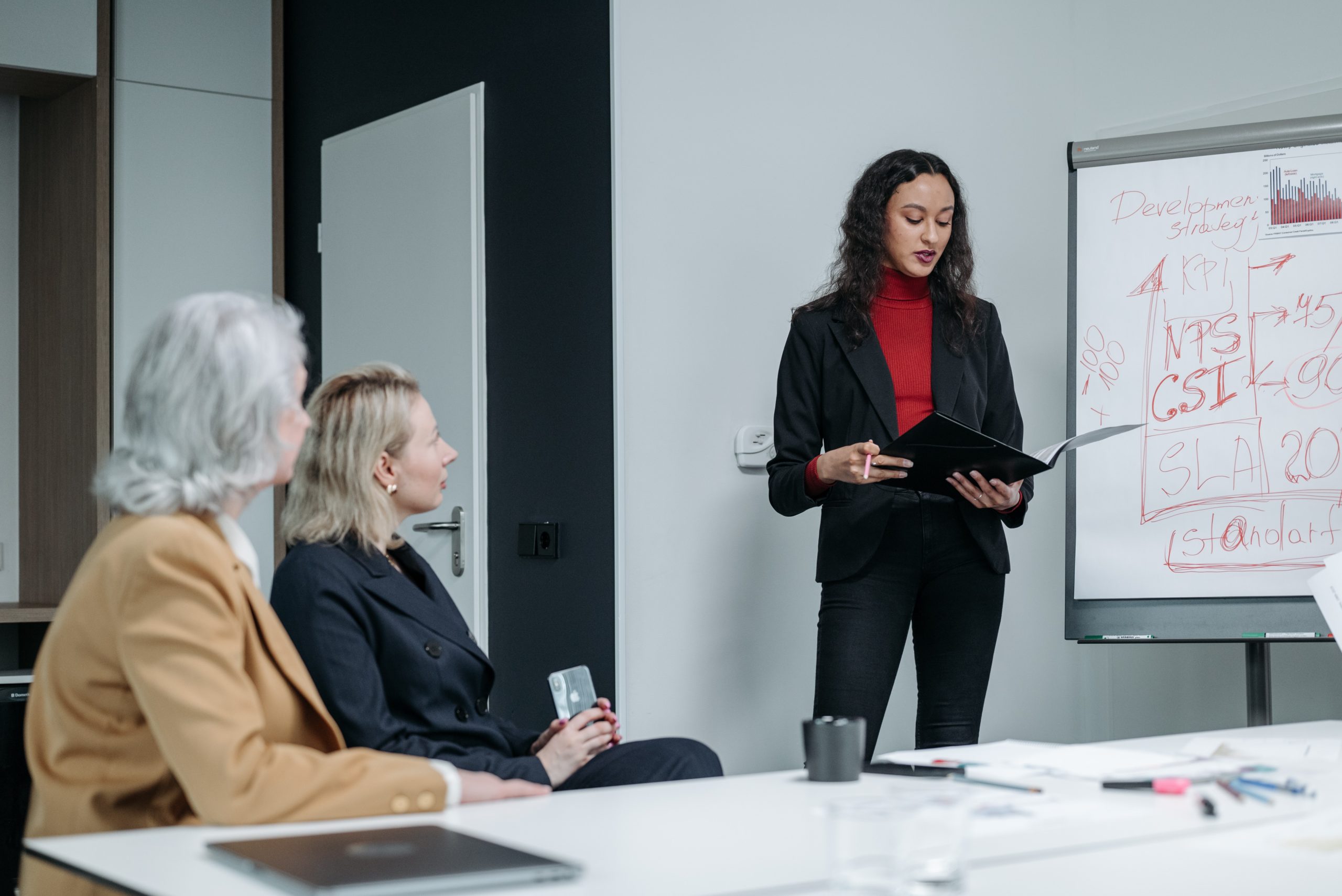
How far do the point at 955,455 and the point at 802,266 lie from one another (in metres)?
1.08

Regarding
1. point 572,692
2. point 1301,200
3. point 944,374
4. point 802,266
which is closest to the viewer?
point 572,692

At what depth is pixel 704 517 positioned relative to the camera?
10.3ft

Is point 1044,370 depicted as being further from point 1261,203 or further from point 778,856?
point 778,856

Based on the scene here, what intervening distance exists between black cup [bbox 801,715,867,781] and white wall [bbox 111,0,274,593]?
123 inches

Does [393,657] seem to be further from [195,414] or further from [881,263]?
[881,263]

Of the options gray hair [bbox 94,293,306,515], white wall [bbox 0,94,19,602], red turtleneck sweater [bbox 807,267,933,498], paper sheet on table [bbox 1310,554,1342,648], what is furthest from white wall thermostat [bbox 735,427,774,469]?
white wall [bbox 0,94,19,602]

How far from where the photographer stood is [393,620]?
1.86 meters

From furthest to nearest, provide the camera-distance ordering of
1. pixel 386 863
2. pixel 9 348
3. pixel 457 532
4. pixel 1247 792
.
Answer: pixel 9 348, pixel 457 532, pixel 1247 792, pixel 386 863

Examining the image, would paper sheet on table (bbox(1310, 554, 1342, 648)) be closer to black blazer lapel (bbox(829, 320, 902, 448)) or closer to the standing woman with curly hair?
the standing woman with curly hair

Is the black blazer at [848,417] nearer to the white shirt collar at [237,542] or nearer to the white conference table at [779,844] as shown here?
the white conference table at [779,844]

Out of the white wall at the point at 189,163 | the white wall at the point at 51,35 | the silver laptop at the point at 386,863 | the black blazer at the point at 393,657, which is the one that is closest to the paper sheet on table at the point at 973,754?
the black blazer at the point at 393,657

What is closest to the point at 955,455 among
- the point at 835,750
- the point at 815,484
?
the point at 815,484

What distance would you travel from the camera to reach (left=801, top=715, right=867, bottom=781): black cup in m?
1.52

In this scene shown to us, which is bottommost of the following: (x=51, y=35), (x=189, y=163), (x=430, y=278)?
(x=430, y=278)
